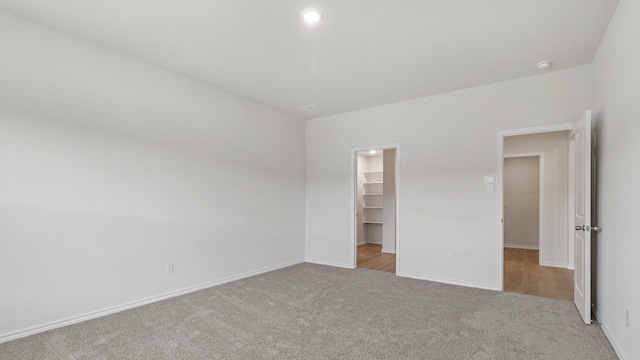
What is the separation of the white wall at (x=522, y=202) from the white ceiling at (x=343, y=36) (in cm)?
407

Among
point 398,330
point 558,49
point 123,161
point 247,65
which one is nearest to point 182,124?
point 123,161

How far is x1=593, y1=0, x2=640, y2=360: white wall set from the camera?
6.59 ft

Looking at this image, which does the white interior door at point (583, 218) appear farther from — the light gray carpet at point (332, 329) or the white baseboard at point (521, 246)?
the white baseboard at point (521, 246)

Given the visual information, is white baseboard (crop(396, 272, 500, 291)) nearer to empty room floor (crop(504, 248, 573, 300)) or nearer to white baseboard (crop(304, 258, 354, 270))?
empty room floor (crop(504, 248, 573, 300))

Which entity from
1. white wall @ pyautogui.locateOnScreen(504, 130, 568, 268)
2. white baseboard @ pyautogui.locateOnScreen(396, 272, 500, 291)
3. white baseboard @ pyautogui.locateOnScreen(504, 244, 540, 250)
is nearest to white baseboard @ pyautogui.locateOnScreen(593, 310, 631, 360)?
white baseboard @ pyautogui.locateOnScreen(396, 272, 500, 291)

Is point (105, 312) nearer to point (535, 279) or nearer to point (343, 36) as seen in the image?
point (343, 36)

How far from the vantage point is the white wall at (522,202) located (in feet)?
22.5

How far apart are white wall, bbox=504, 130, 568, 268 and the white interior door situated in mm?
2375

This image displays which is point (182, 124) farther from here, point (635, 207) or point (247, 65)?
point (635, 207)

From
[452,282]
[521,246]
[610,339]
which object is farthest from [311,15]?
[521,246]

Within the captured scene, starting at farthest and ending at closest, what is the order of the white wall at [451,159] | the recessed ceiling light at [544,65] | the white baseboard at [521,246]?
1. the white baseboard at [521,246]
2. the white wall at [451,159]
3. the recessed ceiling light at [544,65]

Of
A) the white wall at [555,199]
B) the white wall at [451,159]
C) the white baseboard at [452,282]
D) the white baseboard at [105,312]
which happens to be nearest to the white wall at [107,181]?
the white baseboard at [105,312]

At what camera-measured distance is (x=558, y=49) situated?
306 cm

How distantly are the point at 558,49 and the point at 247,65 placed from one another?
10.5ft
